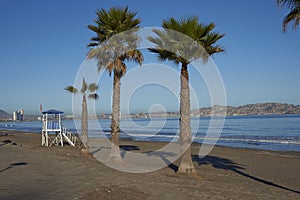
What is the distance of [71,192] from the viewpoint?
7750 mm

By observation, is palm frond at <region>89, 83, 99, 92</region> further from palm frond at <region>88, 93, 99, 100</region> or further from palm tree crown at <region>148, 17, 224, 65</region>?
palm tree crown at <region>148, 17, 224, 65</region>

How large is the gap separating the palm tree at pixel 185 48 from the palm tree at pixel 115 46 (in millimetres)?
2515

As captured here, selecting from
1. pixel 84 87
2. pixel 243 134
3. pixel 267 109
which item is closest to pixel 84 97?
pixel 84 87

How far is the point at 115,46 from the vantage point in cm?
1476

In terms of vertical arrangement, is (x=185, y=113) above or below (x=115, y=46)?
below

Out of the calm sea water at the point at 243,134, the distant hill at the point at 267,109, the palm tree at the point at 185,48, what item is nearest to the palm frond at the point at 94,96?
the palm tree at the point at 185,48

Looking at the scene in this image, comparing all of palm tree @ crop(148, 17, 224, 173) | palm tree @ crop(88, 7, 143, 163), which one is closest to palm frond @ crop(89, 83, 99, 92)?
palm tree @ crop(88, 7, 143, 163)

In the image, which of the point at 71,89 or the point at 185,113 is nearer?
the point at 185,113

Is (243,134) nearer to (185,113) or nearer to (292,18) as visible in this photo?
(185,113)

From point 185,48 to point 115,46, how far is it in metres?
4.13

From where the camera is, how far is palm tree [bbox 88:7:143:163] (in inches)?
573

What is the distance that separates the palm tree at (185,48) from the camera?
11.5 meters

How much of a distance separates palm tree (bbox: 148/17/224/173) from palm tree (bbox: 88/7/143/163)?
2515mm

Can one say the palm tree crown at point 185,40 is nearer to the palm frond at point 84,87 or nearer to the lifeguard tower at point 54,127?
the palm frond at point 84,87
